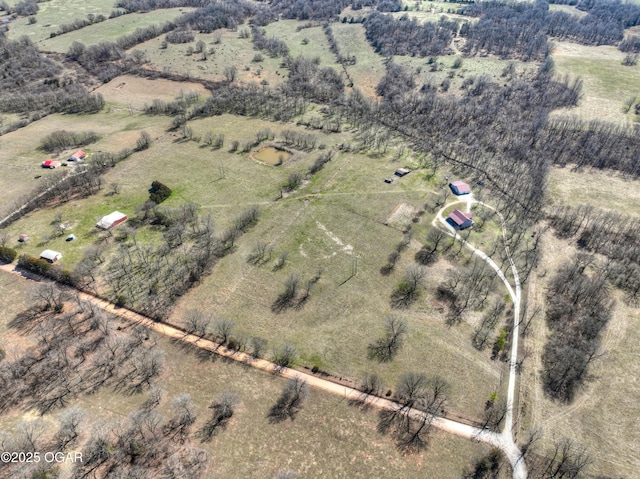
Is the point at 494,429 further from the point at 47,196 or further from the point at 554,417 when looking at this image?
the point at 47,196

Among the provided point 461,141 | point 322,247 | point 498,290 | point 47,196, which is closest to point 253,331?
point 322,247

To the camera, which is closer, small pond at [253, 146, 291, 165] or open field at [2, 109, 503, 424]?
open field at [2, 109, 503, 424]

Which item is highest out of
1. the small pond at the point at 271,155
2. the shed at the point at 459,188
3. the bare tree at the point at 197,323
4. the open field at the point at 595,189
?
the shed at the point at 459,188

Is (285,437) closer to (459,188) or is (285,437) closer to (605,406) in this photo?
(605,406)

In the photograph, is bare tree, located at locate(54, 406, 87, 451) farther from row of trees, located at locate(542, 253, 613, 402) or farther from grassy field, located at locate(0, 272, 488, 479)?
row of trees, located at locate(542, 253, 613, 402)

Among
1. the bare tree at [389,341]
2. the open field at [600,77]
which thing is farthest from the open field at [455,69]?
the bare tree at [389,341]

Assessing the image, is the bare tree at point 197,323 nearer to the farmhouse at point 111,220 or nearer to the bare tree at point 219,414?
the bare tree at point 219,414

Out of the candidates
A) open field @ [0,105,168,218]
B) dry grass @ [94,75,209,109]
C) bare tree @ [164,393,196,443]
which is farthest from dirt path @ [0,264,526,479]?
dry grass @ [94,75,209,109]
